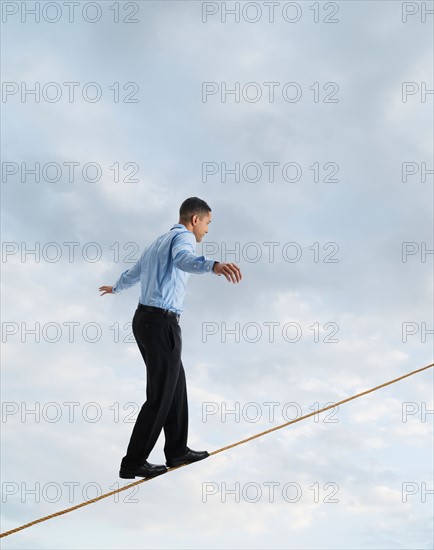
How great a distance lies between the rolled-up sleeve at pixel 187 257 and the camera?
16.7ft

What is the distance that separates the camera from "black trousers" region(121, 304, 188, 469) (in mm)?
5594

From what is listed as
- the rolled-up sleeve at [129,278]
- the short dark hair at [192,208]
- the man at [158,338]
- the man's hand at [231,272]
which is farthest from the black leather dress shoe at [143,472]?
the short dark hair at [192,208]

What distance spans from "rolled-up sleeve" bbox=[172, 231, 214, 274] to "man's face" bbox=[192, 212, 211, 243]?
183 mm

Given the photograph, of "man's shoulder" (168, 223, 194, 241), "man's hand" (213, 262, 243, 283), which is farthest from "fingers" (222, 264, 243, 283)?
"man's shoulder" (168, 223, 194, 241)

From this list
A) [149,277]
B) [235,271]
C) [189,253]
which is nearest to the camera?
[235,271]

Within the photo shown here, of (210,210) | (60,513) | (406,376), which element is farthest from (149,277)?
(406,376)

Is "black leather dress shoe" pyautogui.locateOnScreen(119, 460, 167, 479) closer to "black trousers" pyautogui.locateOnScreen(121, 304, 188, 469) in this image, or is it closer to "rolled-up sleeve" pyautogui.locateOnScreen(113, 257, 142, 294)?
"black trousers" pyautogui.locateOnScreen(121, 304, 188, 469)

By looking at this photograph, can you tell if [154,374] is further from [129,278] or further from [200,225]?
[200,225]

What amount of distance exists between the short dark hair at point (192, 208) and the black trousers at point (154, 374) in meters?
0.83

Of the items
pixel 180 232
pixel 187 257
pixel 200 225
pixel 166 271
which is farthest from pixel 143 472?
pixel 200 225

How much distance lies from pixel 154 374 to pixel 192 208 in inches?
53.2

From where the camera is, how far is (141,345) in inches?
224

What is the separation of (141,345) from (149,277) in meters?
0.54

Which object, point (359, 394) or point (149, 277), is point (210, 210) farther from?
point (359, 394)
